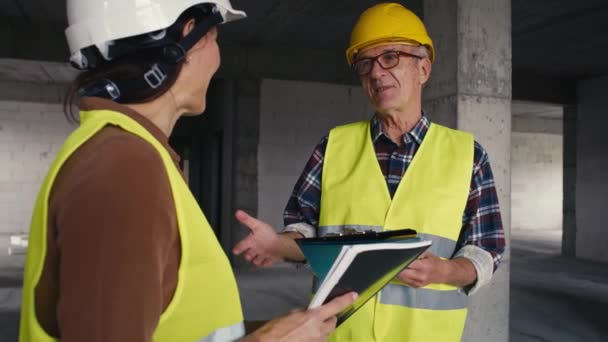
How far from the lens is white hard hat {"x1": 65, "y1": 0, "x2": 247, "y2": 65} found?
0.94 meters

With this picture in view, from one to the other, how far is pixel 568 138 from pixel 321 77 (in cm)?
540

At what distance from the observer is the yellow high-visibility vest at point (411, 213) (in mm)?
1704

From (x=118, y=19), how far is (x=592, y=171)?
35.3 ft

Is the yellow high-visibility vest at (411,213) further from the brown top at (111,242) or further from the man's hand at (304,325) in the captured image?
the brown top at (111,242)

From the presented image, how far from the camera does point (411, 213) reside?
176 cm

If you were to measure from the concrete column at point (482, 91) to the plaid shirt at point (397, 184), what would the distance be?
5.57 ft

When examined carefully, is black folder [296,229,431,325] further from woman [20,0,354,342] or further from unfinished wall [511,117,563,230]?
unfinished wall [511,117,563,230]

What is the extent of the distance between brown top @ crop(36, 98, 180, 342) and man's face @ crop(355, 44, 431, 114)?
1265 mm

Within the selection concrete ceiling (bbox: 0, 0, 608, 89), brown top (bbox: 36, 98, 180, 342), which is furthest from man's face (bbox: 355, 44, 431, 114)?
concrete ceiling (bbox: 0, 0, 608, 89)

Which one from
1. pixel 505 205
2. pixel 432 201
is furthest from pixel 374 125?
pixel 505 205

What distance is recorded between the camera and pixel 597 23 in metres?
6.86

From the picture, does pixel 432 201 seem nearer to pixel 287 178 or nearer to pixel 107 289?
pixel 107 289

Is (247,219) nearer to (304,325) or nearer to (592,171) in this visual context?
(304,325)

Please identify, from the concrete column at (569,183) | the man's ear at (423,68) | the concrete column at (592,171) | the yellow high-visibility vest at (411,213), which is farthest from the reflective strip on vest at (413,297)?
the concrete column at (569,183)
